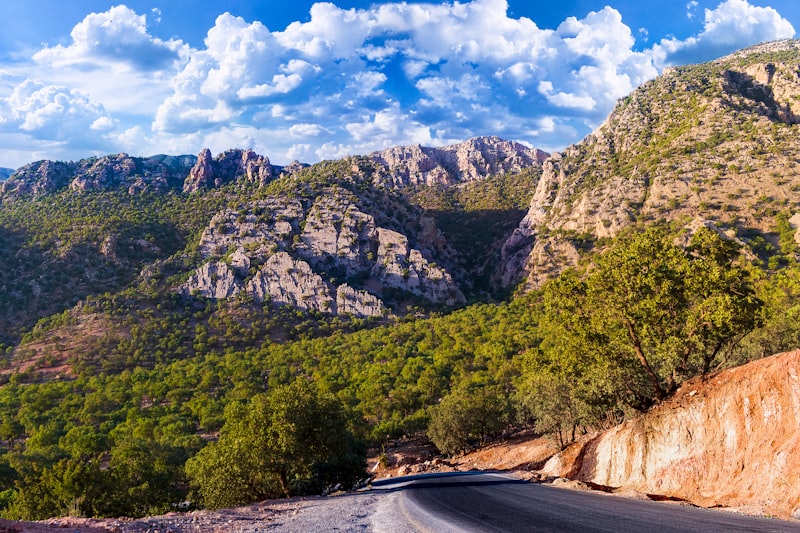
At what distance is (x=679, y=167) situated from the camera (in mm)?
113500

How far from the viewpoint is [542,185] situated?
538 feet

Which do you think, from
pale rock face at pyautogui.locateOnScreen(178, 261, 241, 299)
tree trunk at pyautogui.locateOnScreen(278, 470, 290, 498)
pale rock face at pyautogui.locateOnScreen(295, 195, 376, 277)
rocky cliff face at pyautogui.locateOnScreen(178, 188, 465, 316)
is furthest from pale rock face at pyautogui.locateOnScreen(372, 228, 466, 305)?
tree trunk at pyautogui.locateOnScreen(278, 470, 290, 498)

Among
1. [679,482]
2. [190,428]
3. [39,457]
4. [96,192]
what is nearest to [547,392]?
[679,482]

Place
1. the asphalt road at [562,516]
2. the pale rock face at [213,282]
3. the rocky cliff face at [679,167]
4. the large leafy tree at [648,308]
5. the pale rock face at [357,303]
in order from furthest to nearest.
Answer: the pale rock face at [357,303]
the pale rock face at [213,282]
the rocky cliff face at [679,167]
the large leafy tree at [648,308]
the asphalt road at [562,516]

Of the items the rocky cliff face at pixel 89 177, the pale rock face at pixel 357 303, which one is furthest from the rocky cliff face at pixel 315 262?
the rocky cliff face at pixel 89 177

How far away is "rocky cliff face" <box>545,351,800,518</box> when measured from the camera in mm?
14320

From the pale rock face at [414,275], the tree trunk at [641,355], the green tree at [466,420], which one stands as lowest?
the green tree at [466,420]

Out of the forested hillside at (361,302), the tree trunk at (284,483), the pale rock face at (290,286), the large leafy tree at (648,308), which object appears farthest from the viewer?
the pale rock face at (290,286)

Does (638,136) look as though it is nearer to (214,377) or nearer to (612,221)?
(612,221)

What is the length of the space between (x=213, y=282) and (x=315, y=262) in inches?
1200

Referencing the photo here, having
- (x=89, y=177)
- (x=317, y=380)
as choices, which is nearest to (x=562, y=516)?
(x=317, y=380)

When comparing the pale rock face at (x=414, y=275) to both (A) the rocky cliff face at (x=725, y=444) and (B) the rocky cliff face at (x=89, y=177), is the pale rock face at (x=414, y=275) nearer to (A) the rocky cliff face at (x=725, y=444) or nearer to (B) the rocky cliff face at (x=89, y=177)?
(A) the rocky cliff face at (x=725, y=444)

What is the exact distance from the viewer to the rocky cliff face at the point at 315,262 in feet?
401

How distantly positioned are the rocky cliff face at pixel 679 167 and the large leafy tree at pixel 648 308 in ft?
288
